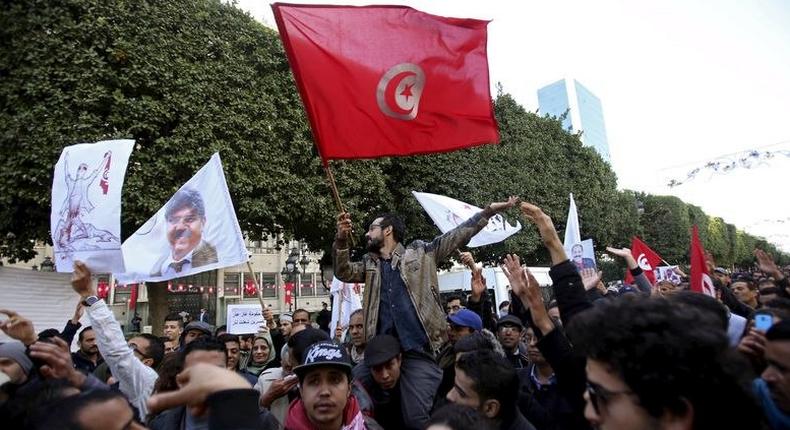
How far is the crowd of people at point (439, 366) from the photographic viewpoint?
48.8 inches

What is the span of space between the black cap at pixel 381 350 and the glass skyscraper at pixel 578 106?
135636 mm

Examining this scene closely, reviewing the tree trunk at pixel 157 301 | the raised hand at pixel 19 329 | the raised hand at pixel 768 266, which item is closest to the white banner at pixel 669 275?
the raised hand at pixel 768 266

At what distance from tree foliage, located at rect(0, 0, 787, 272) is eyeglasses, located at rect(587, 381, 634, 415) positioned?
11130mm

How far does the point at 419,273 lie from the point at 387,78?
74.6 inches

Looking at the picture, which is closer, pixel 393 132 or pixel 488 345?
pixel 488 345

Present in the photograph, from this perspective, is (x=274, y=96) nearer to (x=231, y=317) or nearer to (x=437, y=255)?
(x=231, y=317)

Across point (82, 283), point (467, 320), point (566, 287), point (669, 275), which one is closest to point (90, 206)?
point (82, 283)

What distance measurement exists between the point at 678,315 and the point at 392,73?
3792mm

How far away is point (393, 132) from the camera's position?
4625 mm

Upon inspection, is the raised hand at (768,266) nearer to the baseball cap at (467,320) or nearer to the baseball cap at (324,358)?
the baseball cap at (467,320)

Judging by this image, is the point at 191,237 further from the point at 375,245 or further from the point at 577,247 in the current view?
the point at 577,247

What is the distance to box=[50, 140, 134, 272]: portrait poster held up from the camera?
4.13m

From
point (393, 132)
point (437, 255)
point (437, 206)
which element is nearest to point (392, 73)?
point (393, 132)

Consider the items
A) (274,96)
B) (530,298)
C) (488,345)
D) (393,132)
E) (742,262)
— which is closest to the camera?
(530,298)
